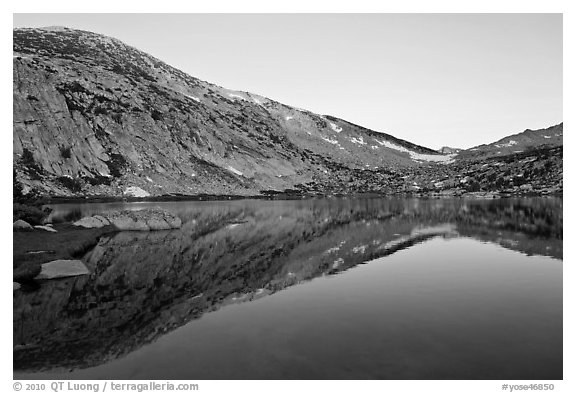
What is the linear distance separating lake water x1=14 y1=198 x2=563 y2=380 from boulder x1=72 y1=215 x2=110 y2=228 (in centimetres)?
1597

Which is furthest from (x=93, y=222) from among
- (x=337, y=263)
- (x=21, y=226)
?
(x=337, y=263)

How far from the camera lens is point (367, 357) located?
58.9ft

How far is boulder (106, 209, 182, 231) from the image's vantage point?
6694cm

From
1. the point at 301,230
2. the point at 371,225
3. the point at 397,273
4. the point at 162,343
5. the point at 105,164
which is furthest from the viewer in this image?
the point at 105,164

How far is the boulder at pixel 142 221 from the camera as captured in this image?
66.9 meters

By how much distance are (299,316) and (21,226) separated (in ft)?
136

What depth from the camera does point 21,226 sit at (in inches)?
1988

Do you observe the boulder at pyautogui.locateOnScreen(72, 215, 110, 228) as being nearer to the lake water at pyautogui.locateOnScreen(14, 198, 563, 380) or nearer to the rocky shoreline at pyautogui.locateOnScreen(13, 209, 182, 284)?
the rocky shoreline at pyautogui.locateOnScreen(13, 209, 182, 284)

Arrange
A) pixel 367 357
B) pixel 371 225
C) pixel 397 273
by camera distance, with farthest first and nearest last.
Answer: pixel 371 225 < pixel 397 273 < pixel 367 357

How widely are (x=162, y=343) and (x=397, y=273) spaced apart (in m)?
21.7

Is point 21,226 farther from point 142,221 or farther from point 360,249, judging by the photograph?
point 360,249
